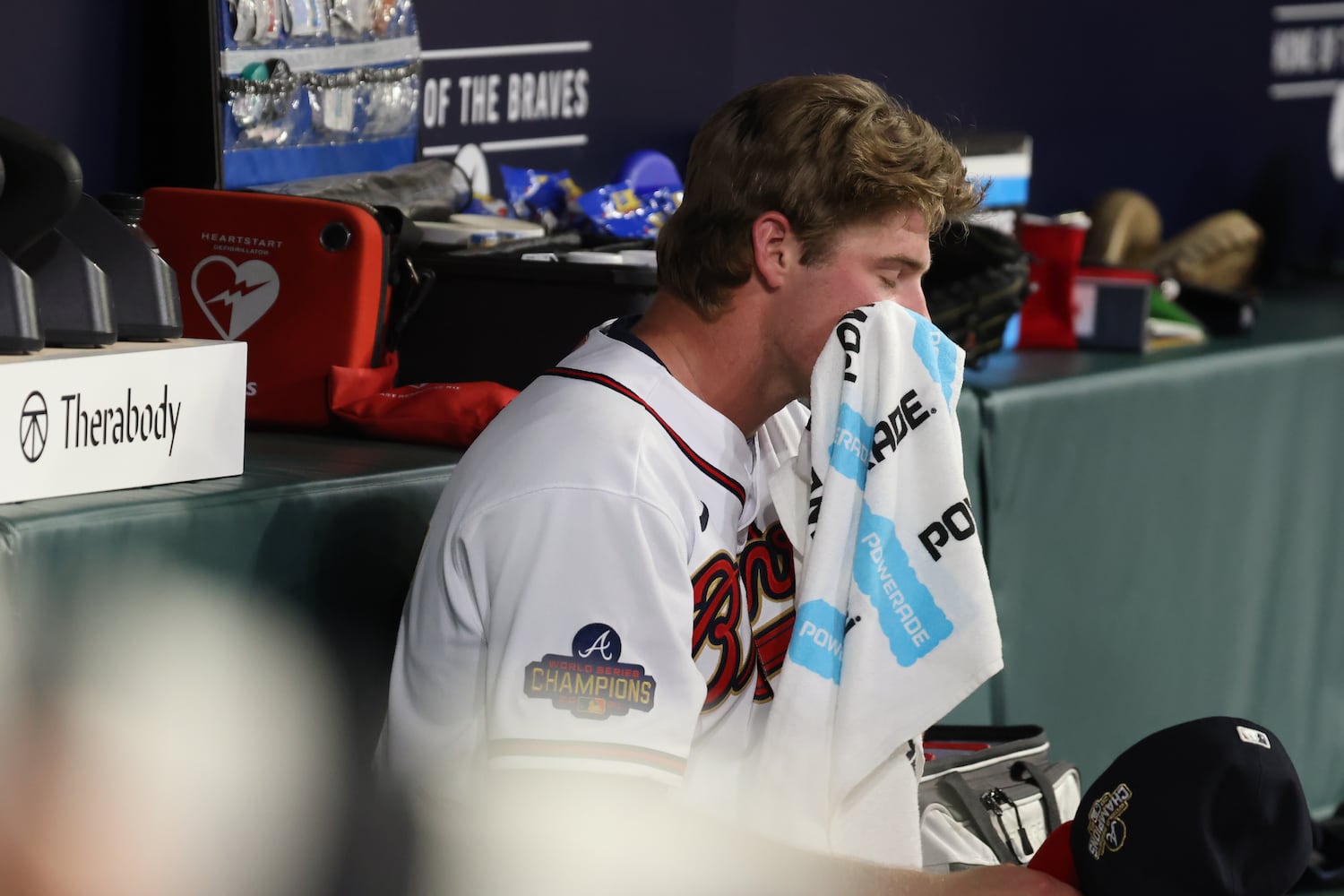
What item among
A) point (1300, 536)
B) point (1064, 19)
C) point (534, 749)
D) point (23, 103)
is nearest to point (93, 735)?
point (534, 749)

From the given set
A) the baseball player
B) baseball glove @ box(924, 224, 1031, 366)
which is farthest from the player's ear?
baseball glove @ box(924, 224, 1031, 366)

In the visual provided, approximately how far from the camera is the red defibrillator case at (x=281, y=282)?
1662 millimetres

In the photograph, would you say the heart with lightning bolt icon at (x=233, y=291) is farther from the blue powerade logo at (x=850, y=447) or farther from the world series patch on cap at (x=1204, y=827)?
the world series patch on cap at (x=1204, y=827)

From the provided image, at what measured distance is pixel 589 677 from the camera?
121cm

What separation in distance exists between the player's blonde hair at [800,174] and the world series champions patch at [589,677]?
1.07 ft

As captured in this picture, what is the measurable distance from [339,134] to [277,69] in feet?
0.45

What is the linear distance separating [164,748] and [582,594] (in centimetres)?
39

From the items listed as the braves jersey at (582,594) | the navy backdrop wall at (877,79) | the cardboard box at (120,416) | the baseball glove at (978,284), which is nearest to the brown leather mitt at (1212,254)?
the navy backdrop wall at (877,79)

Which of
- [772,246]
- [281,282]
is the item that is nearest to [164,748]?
[281,282]

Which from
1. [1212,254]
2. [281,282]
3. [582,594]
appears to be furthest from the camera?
[1212,254]

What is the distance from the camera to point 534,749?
3.99ft

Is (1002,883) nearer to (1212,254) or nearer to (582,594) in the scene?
(582,594)

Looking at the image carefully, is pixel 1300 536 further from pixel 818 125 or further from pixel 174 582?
pixel 174 582

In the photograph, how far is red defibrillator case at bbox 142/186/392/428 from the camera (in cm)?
166
